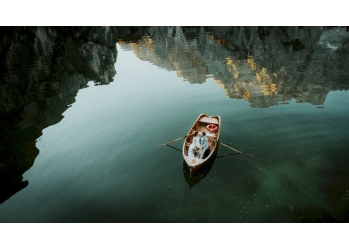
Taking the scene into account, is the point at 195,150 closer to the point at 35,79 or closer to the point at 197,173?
the point at 197,173

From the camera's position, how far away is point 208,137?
16.9 metres

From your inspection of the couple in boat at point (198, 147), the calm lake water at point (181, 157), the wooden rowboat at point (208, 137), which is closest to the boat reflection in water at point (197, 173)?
the calm lake water at point (181, 157)

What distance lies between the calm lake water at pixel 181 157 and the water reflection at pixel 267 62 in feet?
1.35

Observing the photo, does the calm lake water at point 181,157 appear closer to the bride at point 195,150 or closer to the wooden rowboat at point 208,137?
the wooden rowboat at point 208,137

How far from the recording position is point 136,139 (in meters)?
18.9

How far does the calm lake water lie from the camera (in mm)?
12102

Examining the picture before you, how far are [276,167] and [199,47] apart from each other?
59.9 metres

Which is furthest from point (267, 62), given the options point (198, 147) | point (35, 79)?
point (35, 79)

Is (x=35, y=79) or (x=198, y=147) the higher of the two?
(x=198, y=147)

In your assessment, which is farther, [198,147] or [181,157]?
[181,157]

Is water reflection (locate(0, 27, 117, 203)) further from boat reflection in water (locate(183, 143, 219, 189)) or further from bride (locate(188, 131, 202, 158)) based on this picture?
bride (locate(188, 131, 202, 158))

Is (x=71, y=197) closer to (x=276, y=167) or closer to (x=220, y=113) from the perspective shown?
(x=276, y=167)

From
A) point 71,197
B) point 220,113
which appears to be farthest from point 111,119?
point 220,113

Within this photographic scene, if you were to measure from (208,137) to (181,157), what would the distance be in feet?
9.69
